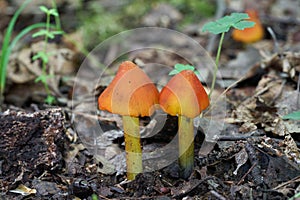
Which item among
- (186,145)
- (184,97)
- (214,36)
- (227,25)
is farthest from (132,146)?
(214,36)

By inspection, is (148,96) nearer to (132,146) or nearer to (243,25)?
(132,146)

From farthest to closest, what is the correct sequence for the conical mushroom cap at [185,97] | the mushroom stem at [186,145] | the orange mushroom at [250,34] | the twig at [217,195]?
the orange mushroom at [250,34] → the mushroom stem at [186,145] → the conical mushroom cap at [185,97] → the twig at [217,195]

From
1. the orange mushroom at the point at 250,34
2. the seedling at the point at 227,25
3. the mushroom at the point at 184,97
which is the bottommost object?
the orange mushroom at the point at 250,34

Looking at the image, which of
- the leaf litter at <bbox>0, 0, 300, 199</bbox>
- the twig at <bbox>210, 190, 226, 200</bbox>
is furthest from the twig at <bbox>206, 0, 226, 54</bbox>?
the twig at <bbox>210, 190, 226, 200</bbox>

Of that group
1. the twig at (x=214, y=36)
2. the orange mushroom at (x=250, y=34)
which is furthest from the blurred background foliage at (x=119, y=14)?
the orange mushroom at (x=250, y=34)

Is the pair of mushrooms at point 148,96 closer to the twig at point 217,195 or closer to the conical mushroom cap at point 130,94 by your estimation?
the conical mushroom cap at point 130,94

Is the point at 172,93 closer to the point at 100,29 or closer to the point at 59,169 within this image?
the point at 59,169

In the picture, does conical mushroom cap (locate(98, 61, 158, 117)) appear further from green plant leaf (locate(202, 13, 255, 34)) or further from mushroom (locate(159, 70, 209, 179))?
green plant leaf (locate(202, 13, 255, 34))
